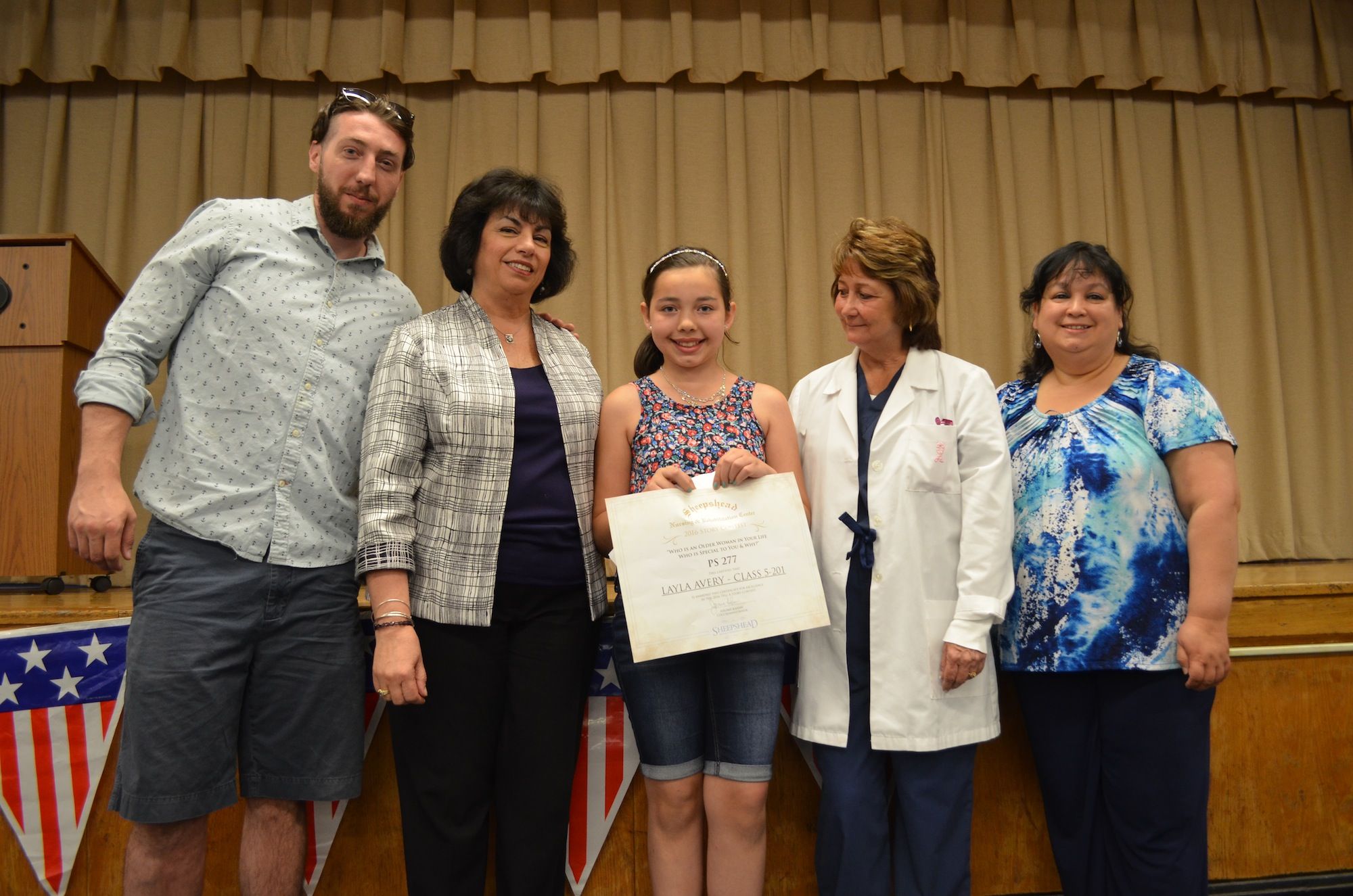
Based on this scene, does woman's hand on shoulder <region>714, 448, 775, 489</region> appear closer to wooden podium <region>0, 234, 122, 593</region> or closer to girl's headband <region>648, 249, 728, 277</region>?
girl's headband <region>648, 249, 728, 277</region>

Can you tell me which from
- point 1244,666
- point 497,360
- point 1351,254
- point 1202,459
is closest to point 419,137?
point 497,360

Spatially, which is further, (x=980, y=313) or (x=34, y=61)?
(x=980, y=313)

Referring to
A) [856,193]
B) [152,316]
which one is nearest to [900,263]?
[152,316]

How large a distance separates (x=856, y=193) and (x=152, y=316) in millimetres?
3470

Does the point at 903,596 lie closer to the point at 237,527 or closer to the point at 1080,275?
the point at 1080,275

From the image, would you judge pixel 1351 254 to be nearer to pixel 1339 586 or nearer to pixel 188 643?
pixel 1339 586

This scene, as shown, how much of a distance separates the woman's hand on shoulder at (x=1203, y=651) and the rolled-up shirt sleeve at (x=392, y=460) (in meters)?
1.47

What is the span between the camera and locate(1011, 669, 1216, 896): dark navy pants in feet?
5.16

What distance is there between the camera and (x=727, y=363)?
4.04 metres

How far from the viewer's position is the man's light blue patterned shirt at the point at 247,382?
143 centimetres

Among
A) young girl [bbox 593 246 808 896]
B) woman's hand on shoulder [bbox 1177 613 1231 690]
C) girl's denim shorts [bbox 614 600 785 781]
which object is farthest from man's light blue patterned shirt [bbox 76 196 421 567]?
woman's hand on shoulder [bbox 1177 613 1231 690]

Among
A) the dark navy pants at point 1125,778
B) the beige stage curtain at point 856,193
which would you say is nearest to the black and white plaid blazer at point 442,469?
the dark navy pants at point 1125,778

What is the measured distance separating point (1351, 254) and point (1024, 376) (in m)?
3.86

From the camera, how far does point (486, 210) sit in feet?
5.30
